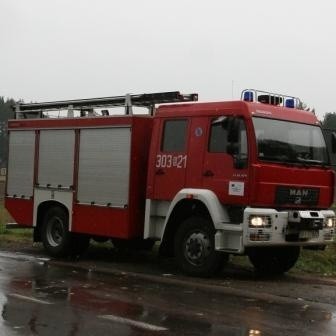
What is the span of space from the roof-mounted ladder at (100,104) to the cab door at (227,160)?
52.8 inches

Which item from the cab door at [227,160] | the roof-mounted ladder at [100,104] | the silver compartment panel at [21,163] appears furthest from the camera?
the silver compartment panel at [21,163]

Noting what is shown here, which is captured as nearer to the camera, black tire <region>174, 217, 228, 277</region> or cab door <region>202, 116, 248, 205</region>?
cab door <region>202, 116, 248, 205</region>

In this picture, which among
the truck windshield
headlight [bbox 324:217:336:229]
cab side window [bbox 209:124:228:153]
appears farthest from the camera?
headlight [bbox 324:217:336:229]

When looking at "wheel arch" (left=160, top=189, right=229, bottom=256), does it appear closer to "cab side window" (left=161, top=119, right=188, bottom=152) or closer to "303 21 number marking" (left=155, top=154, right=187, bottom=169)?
"303 21 number marking" (left=155, top=154, right=187, bottom=169)

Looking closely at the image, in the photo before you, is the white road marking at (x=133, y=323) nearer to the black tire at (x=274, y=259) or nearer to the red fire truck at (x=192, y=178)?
the red fire truck at (x=192, y=178)

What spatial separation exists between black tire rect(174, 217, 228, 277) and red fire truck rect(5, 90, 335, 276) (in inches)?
0.7

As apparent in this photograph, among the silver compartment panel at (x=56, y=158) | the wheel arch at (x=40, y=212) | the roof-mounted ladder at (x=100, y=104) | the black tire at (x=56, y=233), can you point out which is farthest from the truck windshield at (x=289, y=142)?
the wheel arch at (x=40, y=212)

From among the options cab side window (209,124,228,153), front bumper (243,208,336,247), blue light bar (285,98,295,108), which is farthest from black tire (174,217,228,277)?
blue light bar (285,98,295,108)

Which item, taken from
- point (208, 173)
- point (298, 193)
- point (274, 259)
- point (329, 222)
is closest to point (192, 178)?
point (208, 173)

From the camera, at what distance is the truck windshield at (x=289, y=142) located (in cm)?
1036

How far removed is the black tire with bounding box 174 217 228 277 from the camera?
34.7ft

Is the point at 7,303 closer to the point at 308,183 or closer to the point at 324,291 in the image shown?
the point at 324,291

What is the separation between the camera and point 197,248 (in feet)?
35.5

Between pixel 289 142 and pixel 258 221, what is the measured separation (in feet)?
4.91
